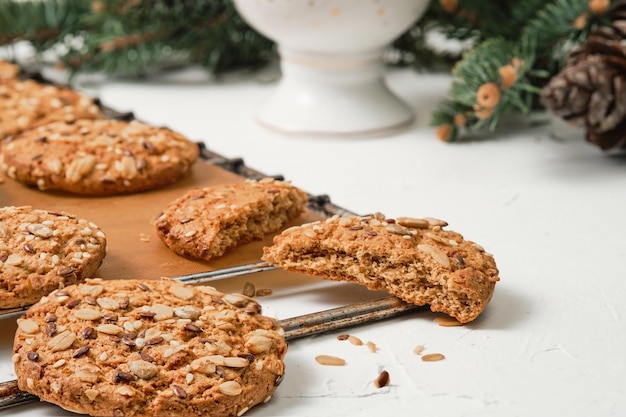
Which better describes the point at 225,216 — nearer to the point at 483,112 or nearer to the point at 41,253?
the point at 41,253

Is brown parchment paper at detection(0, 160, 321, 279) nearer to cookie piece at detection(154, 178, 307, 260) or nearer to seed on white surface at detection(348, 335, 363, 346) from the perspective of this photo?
cookie piece at detection(154, 178, 307, 260)

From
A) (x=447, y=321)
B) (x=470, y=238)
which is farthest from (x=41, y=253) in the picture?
(x=470, y=238)

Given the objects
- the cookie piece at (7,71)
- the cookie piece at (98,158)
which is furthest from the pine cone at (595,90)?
the cookie piece at (7,71)

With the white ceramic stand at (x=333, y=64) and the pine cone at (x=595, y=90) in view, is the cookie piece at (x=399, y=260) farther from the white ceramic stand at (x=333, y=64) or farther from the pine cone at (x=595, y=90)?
the white ceramic stand at (x=333, y=64)

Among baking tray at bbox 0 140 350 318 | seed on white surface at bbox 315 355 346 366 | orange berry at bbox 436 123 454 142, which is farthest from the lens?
orange berry at bbox 436 123 454 142

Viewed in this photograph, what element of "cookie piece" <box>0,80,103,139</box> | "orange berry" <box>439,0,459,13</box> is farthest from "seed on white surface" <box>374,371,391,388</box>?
"orange berry" <box>439,0,459,13</box>

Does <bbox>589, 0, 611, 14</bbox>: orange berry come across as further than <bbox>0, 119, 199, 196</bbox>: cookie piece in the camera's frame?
Yes
